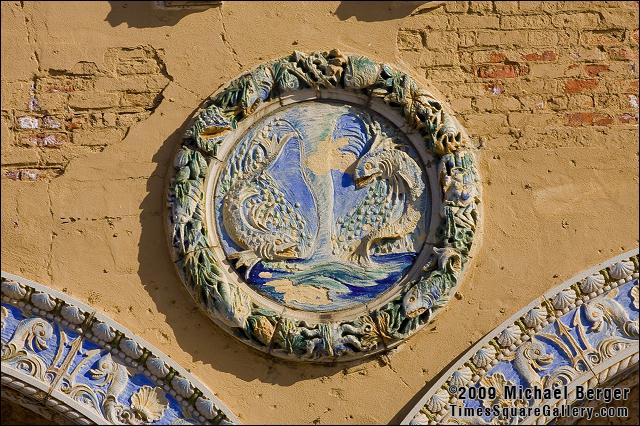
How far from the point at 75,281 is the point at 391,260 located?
4.93 feet

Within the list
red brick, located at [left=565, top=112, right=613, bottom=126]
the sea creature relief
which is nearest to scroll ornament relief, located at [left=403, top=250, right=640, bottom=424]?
the sea creature relief

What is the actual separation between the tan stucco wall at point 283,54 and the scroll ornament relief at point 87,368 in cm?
10

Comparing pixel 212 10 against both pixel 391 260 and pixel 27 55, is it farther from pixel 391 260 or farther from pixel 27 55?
pixel 391 260

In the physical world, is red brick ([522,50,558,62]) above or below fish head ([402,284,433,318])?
above

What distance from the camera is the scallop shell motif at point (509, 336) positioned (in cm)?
692

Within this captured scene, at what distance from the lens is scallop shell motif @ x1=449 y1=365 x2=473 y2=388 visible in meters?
6.87

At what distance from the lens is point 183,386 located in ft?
22.4

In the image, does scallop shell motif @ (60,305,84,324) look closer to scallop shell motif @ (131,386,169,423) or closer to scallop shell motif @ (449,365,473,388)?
scallop shell motif @ (131,386,169,423)

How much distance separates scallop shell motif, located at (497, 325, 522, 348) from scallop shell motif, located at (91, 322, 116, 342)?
1.81 metres

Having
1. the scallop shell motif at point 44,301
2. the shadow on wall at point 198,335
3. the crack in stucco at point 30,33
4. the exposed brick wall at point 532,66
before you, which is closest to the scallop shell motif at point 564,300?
the exposed brick wall at point 532,66

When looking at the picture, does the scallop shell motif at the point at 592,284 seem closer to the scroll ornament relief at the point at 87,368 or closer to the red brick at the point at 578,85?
the red brick at the point at 578,85

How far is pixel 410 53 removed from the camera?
7.31m

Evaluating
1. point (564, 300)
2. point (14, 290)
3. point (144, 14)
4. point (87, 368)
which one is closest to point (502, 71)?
point (564, 300)

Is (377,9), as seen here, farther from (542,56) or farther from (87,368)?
(87,368)
